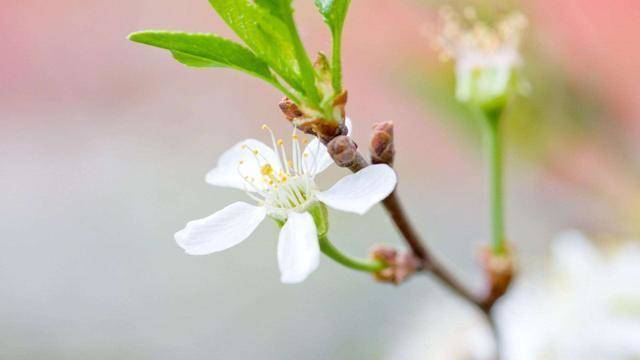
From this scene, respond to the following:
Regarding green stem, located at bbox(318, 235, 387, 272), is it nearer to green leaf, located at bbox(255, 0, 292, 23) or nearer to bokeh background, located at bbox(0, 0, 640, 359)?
green leaf, located at bbox(255, 0, 292, 23)

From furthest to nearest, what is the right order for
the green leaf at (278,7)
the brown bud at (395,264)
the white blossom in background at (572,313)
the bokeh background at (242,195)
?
the bokeh background at (242,195) → the white blossom in background at (572,313) → the brown bud at (395,264) → the green leaf at (278,7)

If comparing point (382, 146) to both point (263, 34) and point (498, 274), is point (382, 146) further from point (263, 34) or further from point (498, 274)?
point (498, 274)

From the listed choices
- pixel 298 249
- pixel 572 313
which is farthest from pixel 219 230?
pixel 572 313

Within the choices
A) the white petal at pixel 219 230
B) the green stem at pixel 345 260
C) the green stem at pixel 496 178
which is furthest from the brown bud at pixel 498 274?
the white petal at pixel 219 230

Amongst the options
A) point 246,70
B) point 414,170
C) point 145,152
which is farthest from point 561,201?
point 246,70

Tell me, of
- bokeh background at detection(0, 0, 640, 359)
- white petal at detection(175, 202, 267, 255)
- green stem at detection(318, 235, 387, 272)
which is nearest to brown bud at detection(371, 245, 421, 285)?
green stem at detection(318, 235, 387, 272)

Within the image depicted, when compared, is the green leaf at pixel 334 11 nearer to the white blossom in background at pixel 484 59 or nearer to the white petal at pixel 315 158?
the white petal at pixel 315 158
